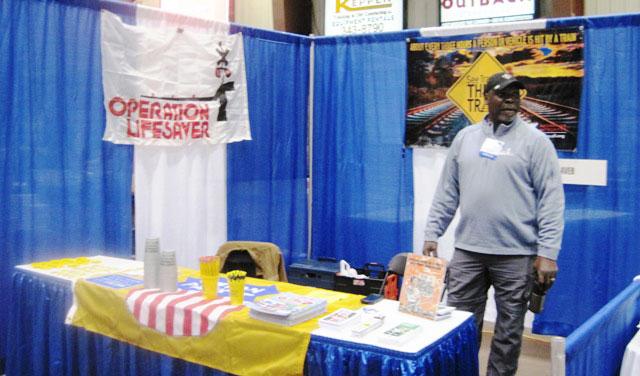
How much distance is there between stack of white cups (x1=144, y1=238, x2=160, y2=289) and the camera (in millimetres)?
2924

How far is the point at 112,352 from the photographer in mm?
2994

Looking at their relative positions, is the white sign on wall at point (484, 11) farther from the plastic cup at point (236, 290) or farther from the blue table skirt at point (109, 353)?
the plastic cup at point (236, 290)

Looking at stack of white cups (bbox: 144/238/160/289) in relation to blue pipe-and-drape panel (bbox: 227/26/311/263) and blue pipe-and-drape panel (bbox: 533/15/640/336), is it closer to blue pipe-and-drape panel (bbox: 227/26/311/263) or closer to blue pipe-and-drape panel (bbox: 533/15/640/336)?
blue pipe-and-drape panel (bbox: 227/26/311/263)

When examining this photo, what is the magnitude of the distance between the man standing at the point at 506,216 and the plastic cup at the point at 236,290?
112 centimetres

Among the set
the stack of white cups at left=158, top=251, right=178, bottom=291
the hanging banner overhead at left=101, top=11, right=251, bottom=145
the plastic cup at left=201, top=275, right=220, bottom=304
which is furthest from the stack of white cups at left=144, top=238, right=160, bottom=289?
the hanging banner overhead at left=101, top=11, right=251, bottom=145

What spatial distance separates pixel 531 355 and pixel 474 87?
1.88 m

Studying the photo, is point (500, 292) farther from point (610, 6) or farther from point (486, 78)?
point (610, 6)

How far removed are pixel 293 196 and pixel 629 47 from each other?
2679 mm

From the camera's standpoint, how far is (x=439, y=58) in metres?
4.98

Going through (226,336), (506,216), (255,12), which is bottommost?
(226,336)

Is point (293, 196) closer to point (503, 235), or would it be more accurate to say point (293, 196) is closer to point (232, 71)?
point (232, 71)

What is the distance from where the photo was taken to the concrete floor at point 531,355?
3.96 m

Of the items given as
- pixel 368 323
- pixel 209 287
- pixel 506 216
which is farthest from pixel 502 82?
pixel 209 287

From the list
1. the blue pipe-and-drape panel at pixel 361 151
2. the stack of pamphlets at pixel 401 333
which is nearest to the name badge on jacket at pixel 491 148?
the stack of pamphlets at pixel 401 333
